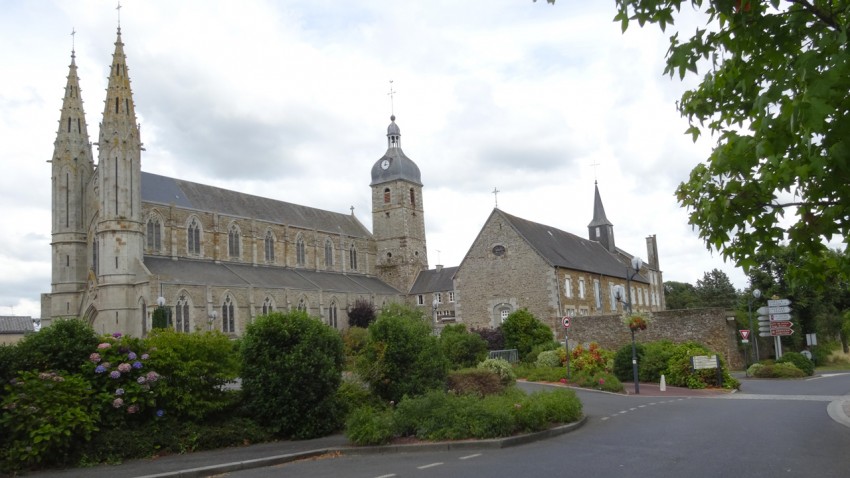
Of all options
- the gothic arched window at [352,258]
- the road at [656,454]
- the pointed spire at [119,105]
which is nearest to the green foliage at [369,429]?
the road at [656,454]

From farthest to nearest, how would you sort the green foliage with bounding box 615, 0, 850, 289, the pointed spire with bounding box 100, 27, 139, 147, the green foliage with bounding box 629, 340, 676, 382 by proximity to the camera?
1. the pointed spire with bounding box 100, 27, 139, 147
2. the green foliage with bounding box 629, 340, 676, 382
3. the green foliage with bounding box 615, 0, 850, 289

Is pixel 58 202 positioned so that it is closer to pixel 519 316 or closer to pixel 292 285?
pixel 292 285

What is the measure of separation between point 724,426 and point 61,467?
11.8m

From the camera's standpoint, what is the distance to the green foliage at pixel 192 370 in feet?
39.6

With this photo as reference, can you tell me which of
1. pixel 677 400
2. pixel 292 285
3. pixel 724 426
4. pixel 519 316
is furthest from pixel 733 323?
pixel 292 285

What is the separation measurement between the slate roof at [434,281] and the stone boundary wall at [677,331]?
3570 cm

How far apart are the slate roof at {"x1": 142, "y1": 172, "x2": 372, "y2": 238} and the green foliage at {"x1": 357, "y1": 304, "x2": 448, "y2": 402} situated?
146 feet

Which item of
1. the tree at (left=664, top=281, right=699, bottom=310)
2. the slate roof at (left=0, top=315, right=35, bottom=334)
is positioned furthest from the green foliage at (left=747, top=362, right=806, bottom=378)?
the slate roof at (left=0, top=315, right=35, bottom=334)

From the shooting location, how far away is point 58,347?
1125 cm

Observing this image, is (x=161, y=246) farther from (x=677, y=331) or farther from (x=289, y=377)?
(x=289, y=377)

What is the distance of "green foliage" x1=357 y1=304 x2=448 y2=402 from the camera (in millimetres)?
15070

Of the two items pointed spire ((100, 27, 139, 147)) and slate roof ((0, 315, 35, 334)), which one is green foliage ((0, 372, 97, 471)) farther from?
slate roof ((0, 315, 35, 334))

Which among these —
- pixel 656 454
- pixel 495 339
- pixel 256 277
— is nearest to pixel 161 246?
pixel 256 277

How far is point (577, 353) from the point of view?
27219 mm
